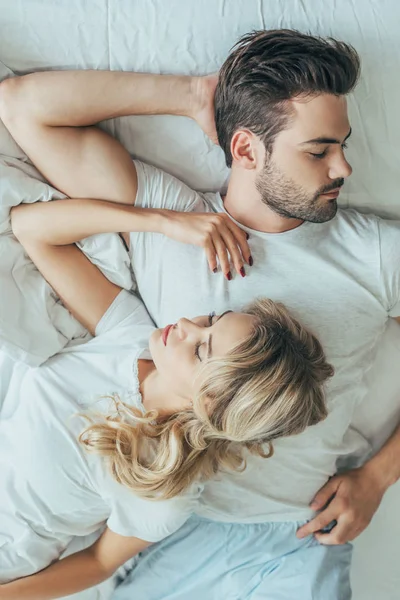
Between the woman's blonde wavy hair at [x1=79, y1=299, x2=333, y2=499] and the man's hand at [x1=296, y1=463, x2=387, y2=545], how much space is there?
0.26 m

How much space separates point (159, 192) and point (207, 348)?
1.42 ft

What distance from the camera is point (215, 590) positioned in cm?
149

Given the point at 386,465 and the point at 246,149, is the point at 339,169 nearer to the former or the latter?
the point at 246,149

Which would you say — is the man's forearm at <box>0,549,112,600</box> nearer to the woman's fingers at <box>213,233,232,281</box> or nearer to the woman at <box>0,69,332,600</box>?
the woman at <box>0,69,332,600</box>

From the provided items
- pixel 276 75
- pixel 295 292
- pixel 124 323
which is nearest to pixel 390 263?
pixel 295 292

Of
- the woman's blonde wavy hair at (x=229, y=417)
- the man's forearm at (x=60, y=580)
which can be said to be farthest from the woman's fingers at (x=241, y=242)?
the man's forearm at (x=60, y=580)

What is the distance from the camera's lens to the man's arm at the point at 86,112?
1358 mm

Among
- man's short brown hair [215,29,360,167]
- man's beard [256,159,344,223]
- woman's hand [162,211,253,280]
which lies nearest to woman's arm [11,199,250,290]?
woman's hand [162,211,253,280]

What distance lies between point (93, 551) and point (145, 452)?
0.32 metres

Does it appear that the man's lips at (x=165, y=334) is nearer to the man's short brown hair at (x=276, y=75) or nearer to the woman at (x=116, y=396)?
the woman at (x=116, y=396)

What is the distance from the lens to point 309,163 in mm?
1282

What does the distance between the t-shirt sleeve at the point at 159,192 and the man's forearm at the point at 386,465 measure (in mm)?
775

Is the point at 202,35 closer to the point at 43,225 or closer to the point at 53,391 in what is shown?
the point at 43,225

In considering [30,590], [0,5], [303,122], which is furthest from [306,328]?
[0,5]
